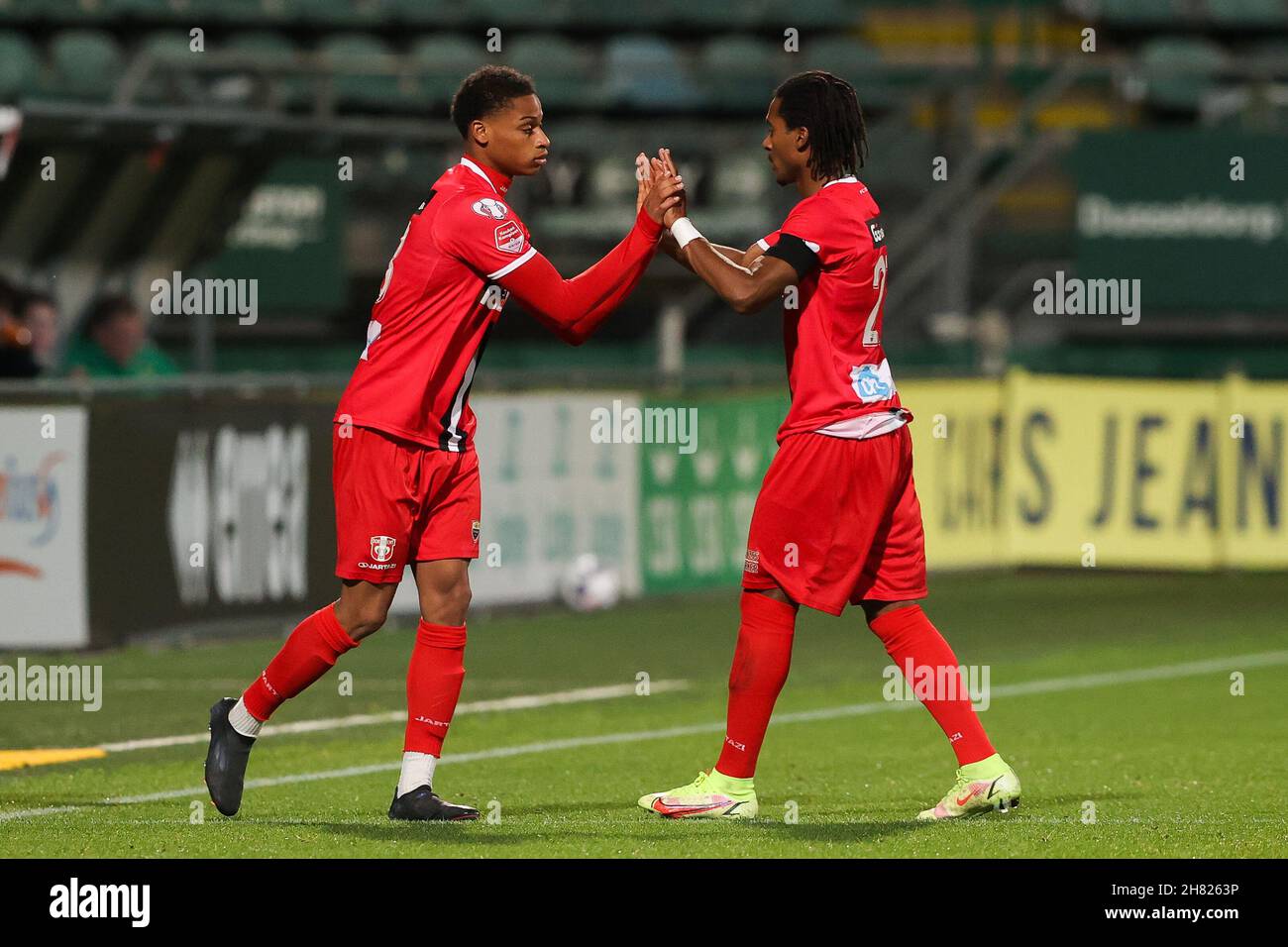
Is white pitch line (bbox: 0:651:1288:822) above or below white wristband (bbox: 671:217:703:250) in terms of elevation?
below

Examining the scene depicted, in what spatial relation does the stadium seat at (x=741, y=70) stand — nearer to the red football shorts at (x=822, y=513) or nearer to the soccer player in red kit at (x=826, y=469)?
the soccer player in red kit at (x=826, y=469)

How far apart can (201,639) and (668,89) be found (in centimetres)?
1146

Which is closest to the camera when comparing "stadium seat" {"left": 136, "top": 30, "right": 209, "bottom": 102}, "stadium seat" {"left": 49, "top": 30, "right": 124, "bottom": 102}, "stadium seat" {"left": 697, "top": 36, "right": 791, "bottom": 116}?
"stadium seat" {"left": 136, "top": 30, "right": 209, "bottom": 102}

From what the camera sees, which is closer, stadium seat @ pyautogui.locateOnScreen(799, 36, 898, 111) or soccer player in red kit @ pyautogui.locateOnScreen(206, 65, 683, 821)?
soccer player in red kit @ pyautogui.locateOnScreen(206, 65, 683, 821)

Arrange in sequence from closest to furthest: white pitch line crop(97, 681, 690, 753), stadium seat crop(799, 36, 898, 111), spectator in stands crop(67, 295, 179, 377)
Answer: white pitch line crop(97, 681, 690, 753), spectator in stands crop(67, 295, 179, 377), stadium seat crop(799, 36, 898, 111)

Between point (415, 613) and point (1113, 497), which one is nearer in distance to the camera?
point (415, 613)

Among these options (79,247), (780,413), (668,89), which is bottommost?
(780,413)

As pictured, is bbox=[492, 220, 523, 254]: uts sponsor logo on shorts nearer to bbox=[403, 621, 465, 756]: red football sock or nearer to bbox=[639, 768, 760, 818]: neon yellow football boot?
bbox=[403, 621, 465, 756]: red football sock

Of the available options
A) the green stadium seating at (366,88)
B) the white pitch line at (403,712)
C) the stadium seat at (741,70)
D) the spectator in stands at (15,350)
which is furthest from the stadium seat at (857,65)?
the white pitch line at (403,712)

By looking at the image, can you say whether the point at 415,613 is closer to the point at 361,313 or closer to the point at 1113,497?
the point at 1113,497

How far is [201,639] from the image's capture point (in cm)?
1295

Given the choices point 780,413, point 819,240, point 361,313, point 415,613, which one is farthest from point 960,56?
point 819,240

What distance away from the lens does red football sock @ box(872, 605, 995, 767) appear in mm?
7102

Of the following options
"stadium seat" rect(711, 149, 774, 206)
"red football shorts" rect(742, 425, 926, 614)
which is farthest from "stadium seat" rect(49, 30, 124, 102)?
"red football shorts" rect(742, 425, 926, 614)
